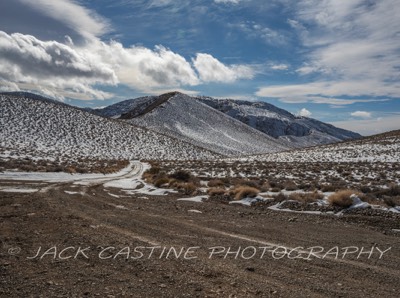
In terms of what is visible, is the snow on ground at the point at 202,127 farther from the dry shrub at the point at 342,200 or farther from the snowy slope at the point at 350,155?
the dry shrub at the point at 342,200

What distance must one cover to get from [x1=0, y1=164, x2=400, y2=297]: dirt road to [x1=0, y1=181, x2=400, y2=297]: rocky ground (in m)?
0.02

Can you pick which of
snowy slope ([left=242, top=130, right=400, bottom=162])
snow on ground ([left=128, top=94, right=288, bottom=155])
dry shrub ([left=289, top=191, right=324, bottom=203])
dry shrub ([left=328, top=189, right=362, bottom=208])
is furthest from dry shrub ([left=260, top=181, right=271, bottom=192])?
snow on ground ([left=128, top=94, right=288, bottom=155])

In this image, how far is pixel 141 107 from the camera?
186875 millimetres

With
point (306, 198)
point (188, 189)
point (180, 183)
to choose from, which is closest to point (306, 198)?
point (306, 198)

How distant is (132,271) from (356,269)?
4.03m

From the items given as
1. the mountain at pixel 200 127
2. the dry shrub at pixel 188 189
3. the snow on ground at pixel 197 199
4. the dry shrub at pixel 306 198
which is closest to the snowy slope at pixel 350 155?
the dry shrub at pixel 188 189

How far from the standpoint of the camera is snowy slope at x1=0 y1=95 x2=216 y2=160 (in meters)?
68.6

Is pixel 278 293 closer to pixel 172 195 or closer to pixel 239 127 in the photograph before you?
pixel 172 195

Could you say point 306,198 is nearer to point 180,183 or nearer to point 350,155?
point 180,183

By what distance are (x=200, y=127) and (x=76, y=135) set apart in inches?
2595

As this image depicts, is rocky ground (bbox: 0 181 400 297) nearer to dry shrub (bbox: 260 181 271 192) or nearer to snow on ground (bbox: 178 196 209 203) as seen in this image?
snow on ground (bbox: 178 196 209 203)

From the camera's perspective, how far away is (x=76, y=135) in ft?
263

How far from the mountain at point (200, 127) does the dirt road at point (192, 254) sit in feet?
324

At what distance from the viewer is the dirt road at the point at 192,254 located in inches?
197
